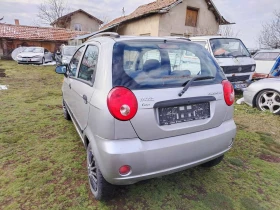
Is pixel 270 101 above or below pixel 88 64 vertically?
below

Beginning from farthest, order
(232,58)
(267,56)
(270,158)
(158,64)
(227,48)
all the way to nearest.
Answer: (267,56), (227,48), (232,58), (270,158), (158,64)

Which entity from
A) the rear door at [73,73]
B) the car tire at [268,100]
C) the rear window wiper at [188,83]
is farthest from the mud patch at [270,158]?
the rear door at [73,73]

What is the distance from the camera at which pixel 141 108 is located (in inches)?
67.2

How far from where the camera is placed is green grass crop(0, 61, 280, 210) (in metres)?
2.16

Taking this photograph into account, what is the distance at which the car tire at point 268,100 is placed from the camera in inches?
199

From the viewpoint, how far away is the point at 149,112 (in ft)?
5.66

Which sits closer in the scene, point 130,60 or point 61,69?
point 130,60

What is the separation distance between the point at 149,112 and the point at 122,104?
0.24 meters

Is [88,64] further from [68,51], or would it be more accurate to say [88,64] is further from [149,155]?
[68,51]

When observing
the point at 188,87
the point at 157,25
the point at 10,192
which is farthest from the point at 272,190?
the point at 157,25

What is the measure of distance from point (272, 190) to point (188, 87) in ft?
5.61

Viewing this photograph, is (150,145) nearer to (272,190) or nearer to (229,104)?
(229,104)

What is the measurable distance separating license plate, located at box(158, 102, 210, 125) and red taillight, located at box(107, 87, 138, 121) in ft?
0.85

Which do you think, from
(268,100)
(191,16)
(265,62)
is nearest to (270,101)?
(268,100)
